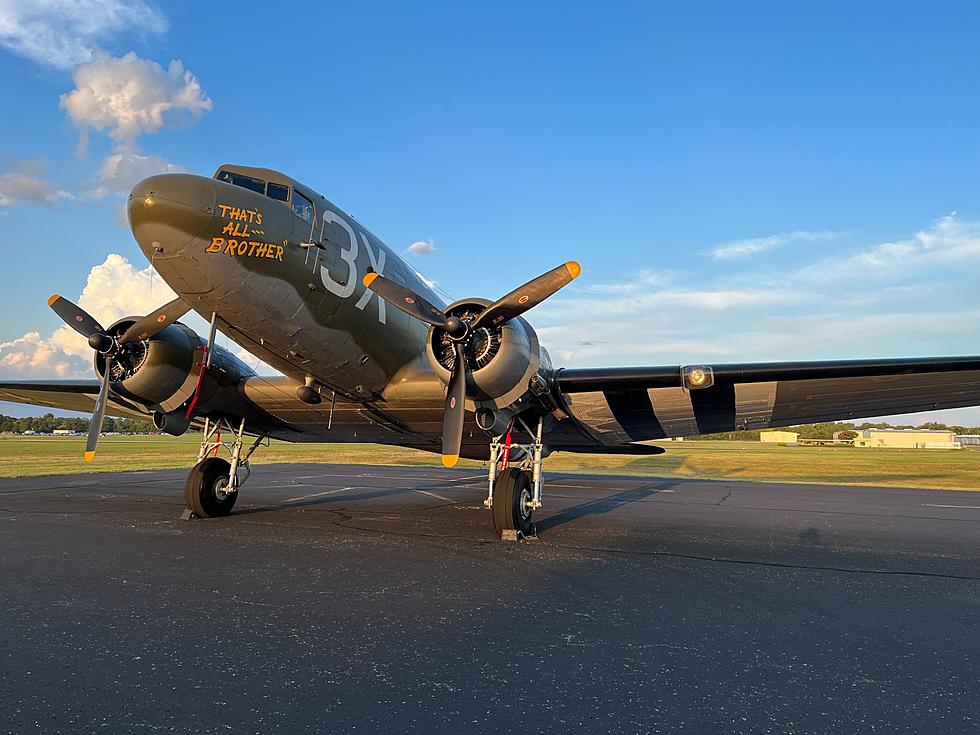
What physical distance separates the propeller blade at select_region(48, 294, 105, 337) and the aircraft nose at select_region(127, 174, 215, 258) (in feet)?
15.8

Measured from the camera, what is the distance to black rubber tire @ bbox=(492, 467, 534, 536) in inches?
387

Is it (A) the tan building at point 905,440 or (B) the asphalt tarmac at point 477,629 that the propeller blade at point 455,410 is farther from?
(A) the tan building at point 905,440

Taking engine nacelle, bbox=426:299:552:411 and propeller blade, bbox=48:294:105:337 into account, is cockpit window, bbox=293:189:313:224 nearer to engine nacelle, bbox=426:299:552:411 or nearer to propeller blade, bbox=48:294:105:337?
engine nacelle, bbox=426:299:552:411

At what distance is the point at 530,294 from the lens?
28.7 ft

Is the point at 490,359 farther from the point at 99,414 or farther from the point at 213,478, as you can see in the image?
the point at 99,414

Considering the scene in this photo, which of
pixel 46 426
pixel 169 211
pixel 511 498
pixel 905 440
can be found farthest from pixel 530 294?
pixel 46 426

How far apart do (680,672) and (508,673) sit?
1201mm

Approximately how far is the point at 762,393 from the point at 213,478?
10920 mm

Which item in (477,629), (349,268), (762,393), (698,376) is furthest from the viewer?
(762,393)

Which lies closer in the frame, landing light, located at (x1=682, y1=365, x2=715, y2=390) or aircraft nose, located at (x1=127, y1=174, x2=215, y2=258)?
aircraft nose, located at (x1=127, y1=174, x2=215, y2=258)

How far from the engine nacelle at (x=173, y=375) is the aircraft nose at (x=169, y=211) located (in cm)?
437

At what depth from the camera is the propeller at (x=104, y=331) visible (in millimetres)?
10735

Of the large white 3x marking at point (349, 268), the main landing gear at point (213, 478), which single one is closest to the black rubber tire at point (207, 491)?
the main landing gear at point (213, 478)

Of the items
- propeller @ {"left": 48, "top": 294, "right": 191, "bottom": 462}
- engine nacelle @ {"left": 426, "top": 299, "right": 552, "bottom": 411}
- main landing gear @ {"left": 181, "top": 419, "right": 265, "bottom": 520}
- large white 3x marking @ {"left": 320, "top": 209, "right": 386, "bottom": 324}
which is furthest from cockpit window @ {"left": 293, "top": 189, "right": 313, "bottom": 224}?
main landing gear @ {"left": 181, "top": 419, "right": 265, "bottom": 520}
